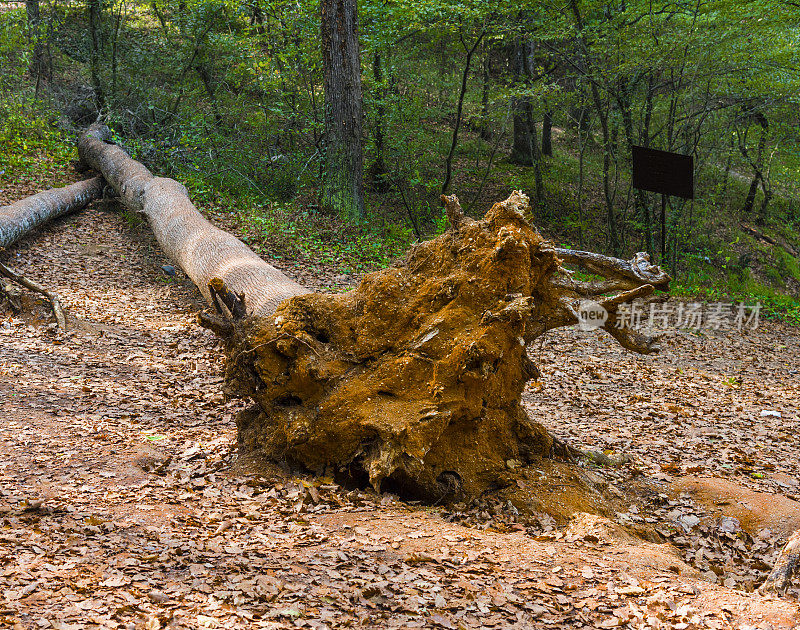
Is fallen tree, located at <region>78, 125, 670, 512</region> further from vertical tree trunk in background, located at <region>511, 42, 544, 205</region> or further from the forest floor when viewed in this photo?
vertical tree trunk in background, located at <region>511, 42, 544, 205</region>

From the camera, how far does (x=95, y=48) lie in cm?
1377

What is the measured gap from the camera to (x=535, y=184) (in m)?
16.3

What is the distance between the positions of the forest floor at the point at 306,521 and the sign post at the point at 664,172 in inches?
182

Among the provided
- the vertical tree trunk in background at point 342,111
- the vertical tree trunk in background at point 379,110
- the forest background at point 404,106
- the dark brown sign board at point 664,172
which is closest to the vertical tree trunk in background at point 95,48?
the forest background at point 404,106

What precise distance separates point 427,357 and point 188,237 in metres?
4.89

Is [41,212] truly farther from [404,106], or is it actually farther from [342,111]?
[404,106]

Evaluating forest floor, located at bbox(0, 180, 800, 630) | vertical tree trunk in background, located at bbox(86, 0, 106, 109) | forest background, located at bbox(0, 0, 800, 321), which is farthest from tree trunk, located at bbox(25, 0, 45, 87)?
forest floor, located at bbox(0, 180, 800, 630)

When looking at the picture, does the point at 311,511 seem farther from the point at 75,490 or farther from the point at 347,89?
the point at 347,89

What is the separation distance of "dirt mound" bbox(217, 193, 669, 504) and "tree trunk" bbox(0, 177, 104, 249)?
5956mm

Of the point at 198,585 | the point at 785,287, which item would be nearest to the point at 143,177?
the point at 198,585

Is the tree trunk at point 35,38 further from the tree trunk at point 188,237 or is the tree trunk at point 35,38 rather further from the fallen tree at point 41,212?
the fallen tree at point 41,212

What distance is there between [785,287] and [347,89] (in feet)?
42.2

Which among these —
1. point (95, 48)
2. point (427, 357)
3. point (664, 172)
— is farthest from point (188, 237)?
point (95, 48)

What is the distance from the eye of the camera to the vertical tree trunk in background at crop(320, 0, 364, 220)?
1055cm
